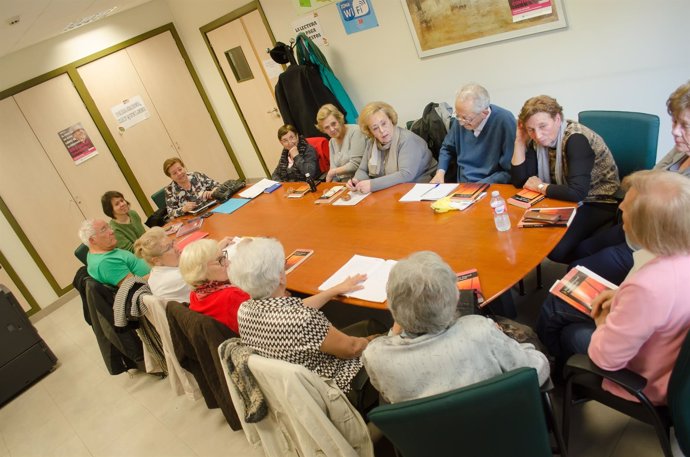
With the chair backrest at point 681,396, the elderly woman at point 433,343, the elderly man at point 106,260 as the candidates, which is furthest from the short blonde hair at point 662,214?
the elderly man at point 106,260

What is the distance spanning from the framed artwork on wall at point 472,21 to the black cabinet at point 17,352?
14.4ft

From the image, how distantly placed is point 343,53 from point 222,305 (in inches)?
143

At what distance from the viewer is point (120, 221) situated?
172 inches

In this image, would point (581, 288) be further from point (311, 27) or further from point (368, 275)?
point (311, 27)

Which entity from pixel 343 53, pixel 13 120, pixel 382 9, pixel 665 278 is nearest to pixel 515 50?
pixel 382 9

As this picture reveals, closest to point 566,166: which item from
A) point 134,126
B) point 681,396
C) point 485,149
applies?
point 485,149

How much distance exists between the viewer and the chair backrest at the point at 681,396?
1.20 m

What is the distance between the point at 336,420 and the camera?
1.77m

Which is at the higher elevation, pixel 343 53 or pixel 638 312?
pixel 343 53

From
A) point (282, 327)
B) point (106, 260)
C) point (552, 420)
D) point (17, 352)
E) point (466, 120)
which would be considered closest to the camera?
point (552, 420)

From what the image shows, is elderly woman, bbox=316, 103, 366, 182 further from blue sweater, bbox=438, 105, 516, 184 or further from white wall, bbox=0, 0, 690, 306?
white wall, bbox=0, 0, 690, 306

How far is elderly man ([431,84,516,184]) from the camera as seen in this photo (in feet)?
9.52

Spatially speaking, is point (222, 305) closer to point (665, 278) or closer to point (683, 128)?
point (665, 278)

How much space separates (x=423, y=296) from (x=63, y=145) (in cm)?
596
